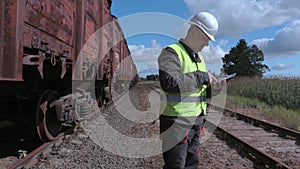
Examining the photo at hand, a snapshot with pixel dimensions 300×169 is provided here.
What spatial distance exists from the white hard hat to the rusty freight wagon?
70.5 inches

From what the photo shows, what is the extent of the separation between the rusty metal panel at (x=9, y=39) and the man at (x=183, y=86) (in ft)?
5.01

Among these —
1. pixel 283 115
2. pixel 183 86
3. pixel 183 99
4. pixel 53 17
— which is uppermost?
pixel 53 17

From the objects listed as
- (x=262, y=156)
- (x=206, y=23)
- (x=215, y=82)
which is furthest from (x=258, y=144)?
(x=206, y=23)

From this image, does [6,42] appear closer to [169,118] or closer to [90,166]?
[169,118]

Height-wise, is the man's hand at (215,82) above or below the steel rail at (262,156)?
above

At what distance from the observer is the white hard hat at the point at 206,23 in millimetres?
2604

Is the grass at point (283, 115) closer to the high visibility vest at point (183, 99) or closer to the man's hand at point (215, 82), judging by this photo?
the man's hand at point (215, 82)

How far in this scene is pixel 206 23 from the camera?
261 centimetres

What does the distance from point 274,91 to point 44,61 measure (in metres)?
13.1

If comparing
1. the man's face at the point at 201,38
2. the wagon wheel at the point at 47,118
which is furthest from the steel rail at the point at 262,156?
the wagon wheel at the point at 47,118

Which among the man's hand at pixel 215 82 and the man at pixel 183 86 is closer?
the man at pixel 183 86

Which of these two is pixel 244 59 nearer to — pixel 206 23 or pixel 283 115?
pixel 283 115

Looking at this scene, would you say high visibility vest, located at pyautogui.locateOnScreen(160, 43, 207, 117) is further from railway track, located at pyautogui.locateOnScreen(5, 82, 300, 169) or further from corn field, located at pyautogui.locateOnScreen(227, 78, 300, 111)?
corn field, located at pyautogui.locateOnScreen(227, 78, 300, 111)

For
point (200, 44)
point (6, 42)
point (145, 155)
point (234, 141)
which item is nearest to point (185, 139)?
point (200, 44)
